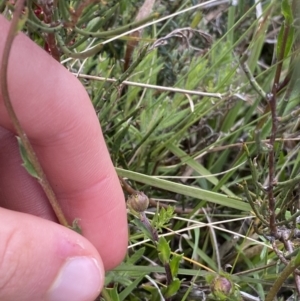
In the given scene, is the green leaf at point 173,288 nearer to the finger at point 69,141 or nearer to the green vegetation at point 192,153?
the green vegetation at point 192,153

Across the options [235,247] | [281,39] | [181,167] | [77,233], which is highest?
[281,39]

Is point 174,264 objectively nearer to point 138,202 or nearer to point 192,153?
point 138,202

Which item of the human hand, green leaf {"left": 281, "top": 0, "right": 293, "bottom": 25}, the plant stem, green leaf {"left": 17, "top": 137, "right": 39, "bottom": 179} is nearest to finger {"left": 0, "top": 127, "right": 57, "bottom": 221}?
the human hand

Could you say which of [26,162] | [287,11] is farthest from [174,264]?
[287,11]

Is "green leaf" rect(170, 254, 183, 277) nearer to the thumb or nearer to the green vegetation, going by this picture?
the green vegetation

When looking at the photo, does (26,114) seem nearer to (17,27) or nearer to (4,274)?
(4,274)

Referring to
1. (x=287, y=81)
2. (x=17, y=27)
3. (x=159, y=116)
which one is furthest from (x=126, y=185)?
(x=17, y=27)
